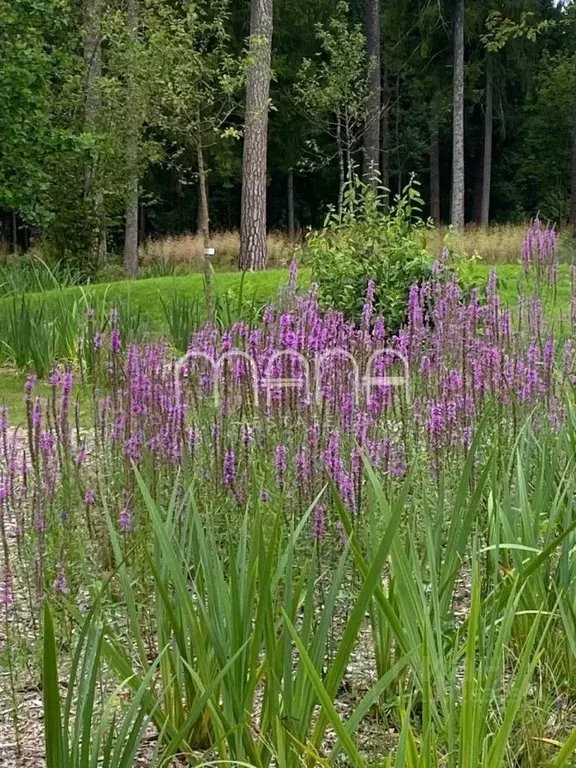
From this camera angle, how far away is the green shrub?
6.71 m

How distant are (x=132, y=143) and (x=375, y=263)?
8980 mm

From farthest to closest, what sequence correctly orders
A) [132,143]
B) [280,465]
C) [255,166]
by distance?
1. [132,143]
2. [255,166]
3. [280,465]

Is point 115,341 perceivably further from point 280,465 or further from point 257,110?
point 257,110

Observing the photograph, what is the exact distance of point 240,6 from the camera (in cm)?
2695

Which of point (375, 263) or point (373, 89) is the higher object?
point (373, 89)

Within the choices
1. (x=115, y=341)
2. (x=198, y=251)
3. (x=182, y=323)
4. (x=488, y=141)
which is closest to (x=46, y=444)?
(x=115, y=341)

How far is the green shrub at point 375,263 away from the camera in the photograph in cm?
671

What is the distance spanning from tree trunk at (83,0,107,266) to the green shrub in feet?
27.7

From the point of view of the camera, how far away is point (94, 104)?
14820 millimetres

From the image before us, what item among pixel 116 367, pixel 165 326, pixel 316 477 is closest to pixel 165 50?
pixel 165 326

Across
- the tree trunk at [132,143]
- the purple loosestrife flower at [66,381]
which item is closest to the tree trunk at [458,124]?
the tree trunk at [132,143]

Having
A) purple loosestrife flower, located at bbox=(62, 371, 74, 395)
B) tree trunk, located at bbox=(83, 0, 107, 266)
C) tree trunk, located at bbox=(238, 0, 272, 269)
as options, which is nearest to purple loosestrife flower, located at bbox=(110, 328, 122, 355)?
purple loosestrife flower, located at bbox=(62, 371, 74, 395)

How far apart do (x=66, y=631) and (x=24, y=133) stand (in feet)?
35.0

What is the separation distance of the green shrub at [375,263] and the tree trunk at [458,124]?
1162 cm
